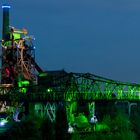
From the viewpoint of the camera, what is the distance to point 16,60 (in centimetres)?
11181

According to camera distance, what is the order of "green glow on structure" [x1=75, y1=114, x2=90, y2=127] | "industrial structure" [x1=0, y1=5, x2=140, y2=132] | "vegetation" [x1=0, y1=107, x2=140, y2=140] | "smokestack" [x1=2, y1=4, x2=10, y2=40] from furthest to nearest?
"smokestack" [x1=2, y1=4, x2=10, y2=40]
"industrial structure" [x1=0, y1=5, x2=140, y2=132]
"green glow on structure" [x1=75, y1=114, x2=90, y2=127]
"vegetation" [x1=0, y1=107, x2=140, y2=140]

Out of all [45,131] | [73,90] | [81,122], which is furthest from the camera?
[73,90]

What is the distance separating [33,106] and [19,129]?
149 feet

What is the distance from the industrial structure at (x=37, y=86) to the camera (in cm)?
10269

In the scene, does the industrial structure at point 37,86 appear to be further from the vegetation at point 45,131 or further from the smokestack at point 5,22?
the vegetation at point 45,131

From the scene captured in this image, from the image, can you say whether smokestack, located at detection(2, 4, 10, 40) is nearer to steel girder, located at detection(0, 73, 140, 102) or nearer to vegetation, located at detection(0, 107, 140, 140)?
steel girder, located at detection(0, 73, 140, 102)

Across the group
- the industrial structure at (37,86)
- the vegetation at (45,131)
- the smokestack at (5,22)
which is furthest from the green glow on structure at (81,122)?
the smokestack at (5,22)

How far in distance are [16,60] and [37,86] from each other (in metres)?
7.71

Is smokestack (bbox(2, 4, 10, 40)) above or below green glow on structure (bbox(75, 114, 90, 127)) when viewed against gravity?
above

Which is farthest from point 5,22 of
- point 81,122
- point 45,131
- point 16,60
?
point 45,131

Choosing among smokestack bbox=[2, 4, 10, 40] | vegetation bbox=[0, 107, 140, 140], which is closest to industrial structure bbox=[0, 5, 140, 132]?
smokestack bbox=[2, 4, 10, 40]

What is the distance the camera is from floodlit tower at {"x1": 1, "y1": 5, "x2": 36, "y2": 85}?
112 m

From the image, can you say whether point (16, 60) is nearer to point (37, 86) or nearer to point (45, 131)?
point (37, 86)

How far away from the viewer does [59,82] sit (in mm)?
109438
